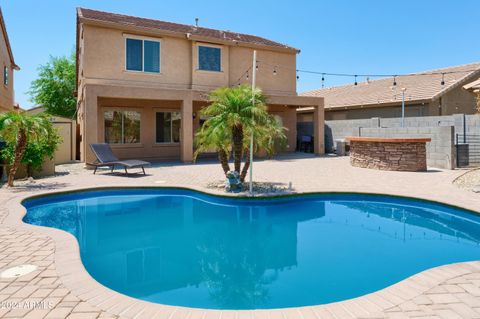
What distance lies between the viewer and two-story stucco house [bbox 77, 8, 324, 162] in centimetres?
1750

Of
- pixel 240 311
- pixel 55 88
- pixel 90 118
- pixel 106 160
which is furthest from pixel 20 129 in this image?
pixel 55 88

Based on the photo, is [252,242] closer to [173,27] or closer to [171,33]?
[171,33]

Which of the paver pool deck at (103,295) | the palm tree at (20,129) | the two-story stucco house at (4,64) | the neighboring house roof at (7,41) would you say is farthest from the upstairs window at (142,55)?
the paver pool deck at (103,295)

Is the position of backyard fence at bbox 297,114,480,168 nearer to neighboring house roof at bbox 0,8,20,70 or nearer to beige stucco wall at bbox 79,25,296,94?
beige stucco wall at bbox 79,25,296,94

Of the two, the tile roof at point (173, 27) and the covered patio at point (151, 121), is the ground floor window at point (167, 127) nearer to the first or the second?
the covered patio at point (151, 121)

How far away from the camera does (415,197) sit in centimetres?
978

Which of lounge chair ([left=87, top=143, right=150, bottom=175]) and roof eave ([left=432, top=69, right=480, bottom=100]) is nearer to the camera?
lounge chair ([left=87, top=143, right=150, bottom=175])

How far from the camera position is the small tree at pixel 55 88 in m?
39.1

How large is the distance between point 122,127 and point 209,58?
6565 millimetres

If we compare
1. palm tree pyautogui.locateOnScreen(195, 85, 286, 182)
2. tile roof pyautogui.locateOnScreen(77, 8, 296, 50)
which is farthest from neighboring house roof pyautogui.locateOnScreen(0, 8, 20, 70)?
palm tree pyautogui.locateOnScreen(195, 85, 286, 182)

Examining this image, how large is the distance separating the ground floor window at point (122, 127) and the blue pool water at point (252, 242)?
880cm

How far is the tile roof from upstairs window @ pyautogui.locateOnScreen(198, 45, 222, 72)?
2.35ft

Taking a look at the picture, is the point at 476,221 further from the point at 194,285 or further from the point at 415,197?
the point at 194,285

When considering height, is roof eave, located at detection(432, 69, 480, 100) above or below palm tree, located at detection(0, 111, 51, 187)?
above
